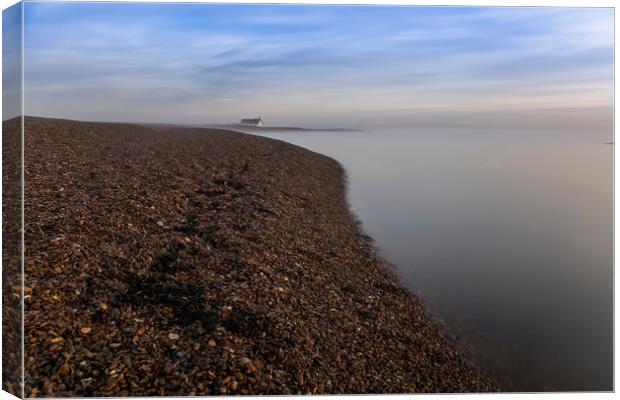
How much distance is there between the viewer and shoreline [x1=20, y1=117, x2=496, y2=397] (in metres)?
4.82

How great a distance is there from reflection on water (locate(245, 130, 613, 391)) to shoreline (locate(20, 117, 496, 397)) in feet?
2.24

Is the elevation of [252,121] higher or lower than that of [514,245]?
higher

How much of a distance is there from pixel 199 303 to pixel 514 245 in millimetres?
5226

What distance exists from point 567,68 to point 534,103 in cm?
65

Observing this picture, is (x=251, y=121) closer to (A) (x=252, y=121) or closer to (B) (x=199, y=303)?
(A) (x=252, y=121)

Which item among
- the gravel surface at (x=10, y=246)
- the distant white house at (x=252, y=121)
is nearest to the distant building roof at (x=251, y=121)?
the distant white house at (x=252, y=121)

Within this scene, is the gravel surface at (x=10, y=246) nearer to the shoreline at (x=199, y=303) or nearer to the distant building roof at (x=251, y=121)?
the shoreline at (x=199, y=303)

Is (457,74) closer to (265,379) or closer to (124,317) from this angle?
(265,379)

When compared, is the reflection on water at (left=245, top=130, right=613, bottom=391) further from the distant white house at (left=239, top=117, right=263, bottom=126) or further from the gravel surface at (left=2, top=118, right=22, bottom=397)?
the gravel surface at (left=2, top=118, right=22, bottom=397)

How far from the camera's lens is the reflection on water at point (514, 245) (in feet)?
20.9

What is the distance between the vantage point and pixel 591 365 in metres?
6.29

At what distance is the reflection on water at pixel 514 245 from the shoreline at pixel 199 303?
0.68 metres

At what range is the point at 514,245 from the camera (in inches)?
312

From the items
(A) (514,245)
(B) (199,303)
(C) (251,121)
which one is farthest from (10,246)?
(A) (514,245)
